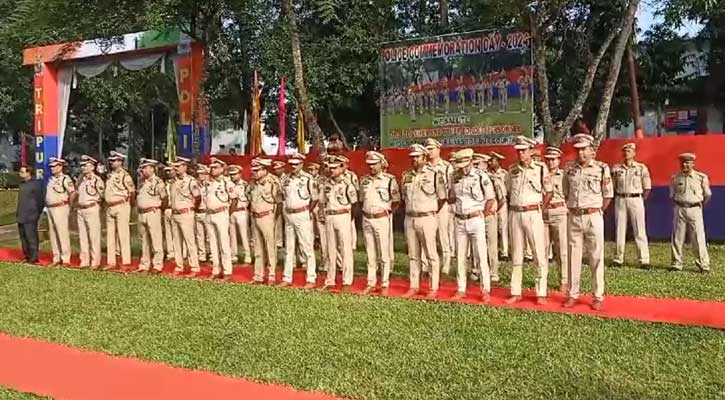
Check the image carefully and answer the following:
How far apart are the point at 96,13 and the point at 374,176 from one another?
451cm

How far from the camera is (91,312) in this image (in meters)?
7.79

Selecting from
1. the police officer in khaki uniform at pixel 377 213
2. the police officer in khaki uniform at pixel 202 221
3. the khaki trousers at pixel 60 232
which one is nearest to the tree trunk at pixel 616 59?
the police officer in khaki uniform at pixel 377 213

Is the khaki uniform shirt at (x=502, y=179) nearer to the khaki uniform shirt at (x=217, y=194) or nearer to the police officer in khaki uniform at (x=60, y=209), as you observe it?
the khaki uniform shirt at (x=217, y=194)

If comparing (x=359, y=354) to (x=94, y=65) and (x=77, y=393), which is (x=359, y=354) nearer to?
(x=77, y=393)

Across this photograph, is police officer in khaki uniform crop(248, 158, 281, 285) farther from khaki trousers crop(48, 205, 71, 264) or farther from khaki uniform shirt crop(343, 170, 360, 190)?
khaki trousers crop(48, 205, 71, 264)

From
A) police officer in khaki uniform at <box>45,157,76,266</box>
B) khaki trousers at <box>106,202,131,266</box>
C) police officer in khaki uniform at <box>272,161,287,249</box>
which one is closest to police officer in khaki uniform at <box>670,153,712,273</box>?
police officer in khaki uniform at <box>272,161,287,249</box>

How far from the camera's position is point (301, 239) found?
30.1ft

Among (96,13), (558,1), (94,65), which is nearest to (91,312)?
(96,13)

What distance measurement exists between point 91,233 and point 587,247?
7.14 m

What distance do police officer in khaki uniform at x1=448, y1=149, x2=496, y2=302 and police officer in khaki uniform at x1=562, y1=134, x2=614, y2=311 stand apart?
32.2 inches

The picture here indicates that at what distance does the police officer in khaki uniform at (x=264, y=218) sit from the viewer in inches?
379

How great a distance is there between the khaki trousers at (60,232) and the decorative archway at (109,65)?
2359 mm

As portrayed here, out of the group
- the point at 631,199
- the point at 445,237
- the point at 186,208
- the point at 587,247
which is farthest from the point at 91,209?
the point at 631,199

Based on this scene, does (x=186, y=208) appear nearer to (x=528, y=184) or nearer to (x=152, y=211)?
(x=152, y=211)
